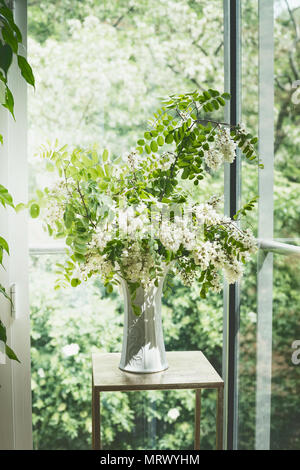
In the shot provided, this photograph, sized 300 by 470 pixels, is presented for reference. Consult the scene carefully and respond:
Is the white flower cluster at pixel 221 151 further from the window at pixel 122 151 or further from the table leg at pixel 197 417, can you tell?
the table leg at pixel 197 417

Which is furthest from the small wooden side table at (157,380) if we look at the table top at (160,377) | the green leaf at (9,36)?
the green leaf at (9,36)

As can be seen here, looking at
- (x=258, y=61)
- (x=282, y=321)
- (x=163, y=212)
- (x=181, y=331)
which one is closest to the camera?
(x=163, y=212)

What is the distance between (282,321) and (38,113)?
3.81 feet

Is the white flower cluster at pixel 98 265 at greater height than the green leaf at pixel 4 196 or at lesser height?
lesser

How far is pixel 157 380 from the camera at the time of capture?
143 cm

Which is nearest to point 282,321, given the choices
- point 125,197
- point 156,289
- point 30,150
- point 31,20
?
point 156,289

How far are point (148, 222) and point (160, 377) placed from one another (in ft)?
1.60

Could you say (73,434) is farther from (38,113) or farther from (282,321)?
(38,113)

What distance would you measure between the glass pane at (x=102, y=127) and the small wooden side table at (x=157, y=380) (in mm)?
292

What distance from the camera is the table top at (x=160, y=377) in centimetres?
141

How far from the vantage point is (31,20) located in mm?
Answer: 1782

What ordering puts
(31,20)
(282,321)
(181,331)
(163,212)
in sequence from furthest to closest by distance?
(181,331) < (31,20) < (282,321) < (163,212)

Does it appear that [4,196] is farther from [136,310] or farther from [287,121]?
[287,121]

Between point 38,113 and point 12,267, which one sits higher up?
point 38,113
